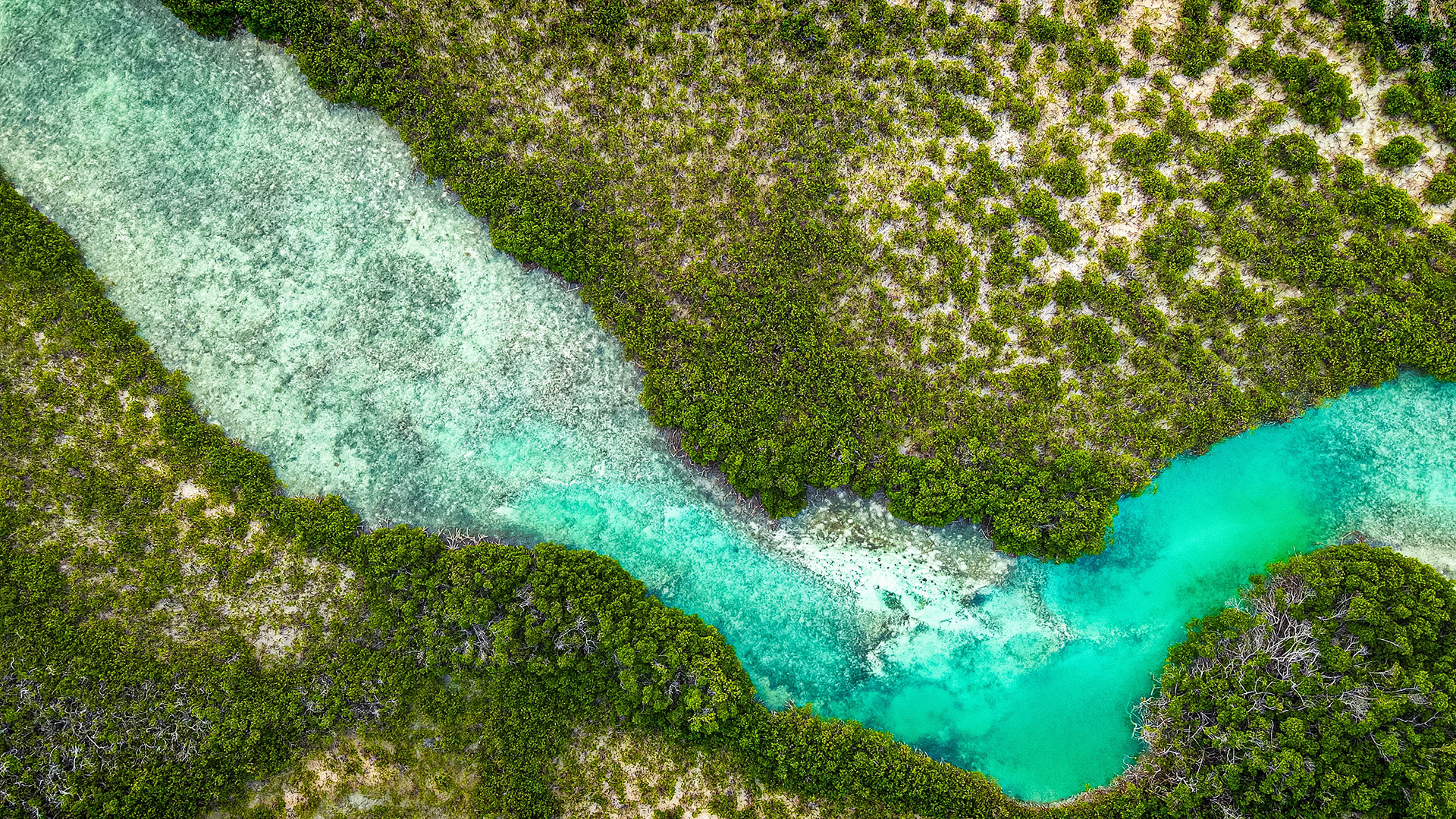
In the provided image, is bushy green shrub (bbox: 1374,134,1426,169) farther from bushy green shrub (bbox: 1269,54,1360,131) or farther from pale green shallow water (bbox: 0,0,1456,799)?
pale green shallow water (bbox: 0,0,1456,799)

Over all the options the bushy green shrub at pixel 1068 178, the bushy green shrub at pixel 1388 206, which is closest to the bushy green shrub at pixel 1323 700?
the bushy green shrub at pixel 1388 206

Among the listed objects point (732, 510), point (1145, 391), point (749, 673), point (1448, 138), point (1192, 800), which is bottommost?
point (749, 673)

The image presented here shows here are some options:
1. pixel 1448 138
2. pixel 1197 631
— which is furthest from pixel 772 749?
pixel 1448 138

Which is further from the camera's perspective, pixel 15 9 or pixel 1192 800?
pixel 15 9

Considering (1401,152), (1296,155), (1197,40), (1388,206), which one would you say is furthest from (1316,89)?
(1388,206)

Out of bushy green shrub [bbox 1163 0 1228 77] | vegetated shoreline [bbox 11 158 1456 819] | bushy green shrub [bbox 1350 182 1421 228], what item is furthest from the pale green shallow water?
bushy green shrub [bbox 1163 0 1228 77]

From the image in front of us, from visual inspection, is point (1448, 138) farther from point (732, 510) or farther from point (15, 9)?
point (15, 9)

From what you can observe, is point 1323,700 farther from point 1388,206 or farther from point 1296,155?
point 1296,155
